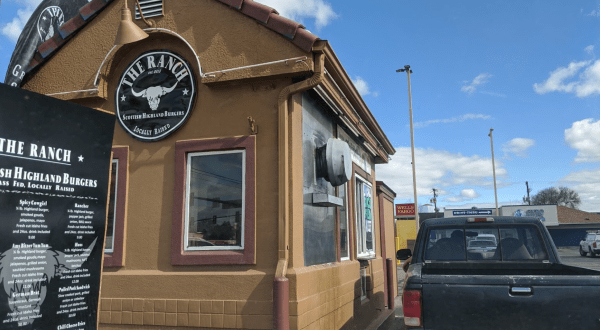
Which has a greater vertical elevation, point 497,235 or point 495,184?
point 495,184

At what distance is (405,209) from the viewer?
81.7 ft

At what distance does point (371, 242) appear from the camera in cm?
1086

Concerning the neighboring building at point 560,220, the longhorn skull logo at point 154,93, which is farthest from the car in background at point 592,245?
the longhorn skull logo at point 154,93

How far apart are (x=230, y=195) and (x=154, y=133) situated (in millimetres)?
1473

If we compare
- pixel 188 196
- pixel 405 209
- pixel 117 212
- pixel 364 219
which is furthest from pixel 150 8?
pixel 405 209

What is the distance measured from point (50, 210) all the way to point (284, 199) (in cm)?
307

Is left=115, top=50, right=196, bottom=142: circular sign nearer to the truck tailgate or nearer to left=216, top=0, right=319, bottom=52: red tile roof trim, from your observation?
left=216, top=0, right=319, bottom=52: red tile roof trim

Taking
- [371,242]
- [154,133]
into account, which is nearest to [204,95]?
[154,133]

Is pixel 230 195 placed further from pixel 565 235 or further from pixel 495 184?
pixel 565 235

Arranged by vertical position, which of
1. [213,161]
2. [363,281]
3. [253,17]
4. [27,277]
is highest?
[253,17]

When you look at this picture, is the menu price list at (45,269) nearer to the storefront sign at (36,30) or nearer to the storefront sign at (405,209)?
the storefront sign at (36,30)

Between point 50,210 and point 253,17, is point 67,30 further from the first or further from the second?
point 50,210

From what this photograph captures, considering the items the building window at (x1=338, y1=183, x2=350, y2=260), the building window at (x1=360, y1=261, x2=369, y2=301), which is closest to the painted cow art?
the building window at (x1=338, y1=183, x2=350, y2=260)

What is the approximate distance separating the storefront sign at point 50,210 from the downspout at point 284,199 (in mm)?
2364
